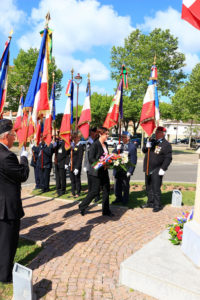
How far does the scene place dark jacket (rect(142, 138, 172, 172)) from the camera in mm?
6627

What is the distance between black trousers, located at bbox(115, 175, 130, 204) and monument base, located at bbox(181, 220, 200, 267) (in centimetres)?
342

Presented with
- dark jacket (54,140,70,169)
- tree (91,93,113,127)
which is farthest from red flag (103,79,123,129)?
tree (91,93,113,127)

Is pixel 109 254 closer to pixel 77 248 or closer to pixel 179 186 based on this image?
pixel 77 248

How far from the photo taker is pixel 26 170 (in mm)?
3420

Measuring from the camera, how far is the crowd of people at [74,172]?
3.28 m

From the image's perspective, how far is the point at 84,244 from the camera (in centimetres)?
454

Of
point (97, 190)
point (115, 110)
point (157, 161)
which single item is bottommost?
point (97, 190)

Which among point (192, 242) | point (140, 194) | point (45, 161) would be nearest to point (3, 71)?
point (45, 161)

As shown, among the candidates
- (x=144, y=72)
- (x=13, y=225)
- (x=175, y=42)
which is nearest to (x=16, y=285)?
(x=13, y=225)

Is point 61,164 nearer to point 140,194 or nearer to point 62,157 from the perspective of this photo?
point 62,157

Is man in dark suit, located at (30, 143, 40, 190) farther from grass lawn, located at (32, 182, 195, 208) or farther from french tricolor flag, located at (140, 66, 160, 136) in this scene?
french tricolor flag, located at (140, 66, 160, 136)

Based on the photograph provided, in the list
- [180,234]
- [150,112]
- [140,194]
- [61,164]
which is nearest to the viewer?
[180,234]

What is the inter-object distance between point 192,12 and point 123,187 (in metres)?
5.15

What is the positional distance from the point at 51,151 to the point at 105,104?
3974 cm
